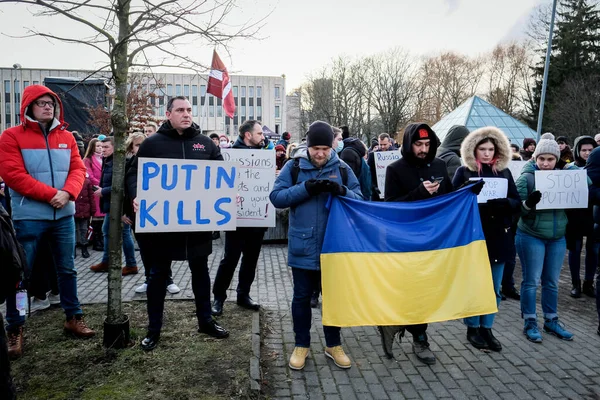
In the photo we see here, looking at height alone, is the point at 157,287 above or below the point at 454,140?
below

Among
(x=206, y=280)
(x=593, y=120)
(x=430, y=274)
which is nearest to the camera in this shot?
(x=430, y=274)

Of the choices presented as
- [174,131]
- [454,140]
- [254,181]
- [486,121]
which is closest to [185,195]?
[174,131]

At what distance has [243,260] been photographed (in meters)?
5.69

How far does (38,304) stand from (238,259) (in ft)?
8.47

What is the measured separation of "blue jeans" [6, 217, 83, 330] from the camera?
4473mm

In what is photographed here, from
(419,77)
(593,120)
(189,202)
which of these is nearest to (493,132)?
(189,202)

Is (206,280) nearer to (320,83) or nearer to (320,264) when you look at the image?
(320,264)

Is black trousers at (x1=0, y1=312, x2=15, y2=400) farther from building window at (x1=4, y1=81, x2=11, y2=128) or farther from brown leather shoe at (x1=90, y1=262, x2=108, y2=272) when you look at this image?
building window at (x1=4, y1=81, x2=11, y2=128)

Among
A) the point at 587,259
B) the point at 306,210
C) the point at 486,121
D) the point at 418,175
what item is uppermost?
the point at 486,121

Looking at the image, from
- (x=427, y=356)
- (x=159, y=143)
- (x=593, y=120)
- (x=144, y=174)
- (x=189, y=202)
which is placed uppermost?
(x=593, y=120)

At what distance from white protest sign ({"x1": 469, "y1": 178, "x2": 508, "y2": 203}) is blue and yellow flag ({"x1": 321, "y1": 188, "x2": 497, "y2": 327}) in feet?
1.36

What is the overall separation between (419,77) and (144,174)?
170 ft

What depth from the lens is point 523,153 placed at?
1090 centimetres

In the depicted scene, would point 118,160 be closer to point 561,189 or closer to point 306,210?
point 306,210
